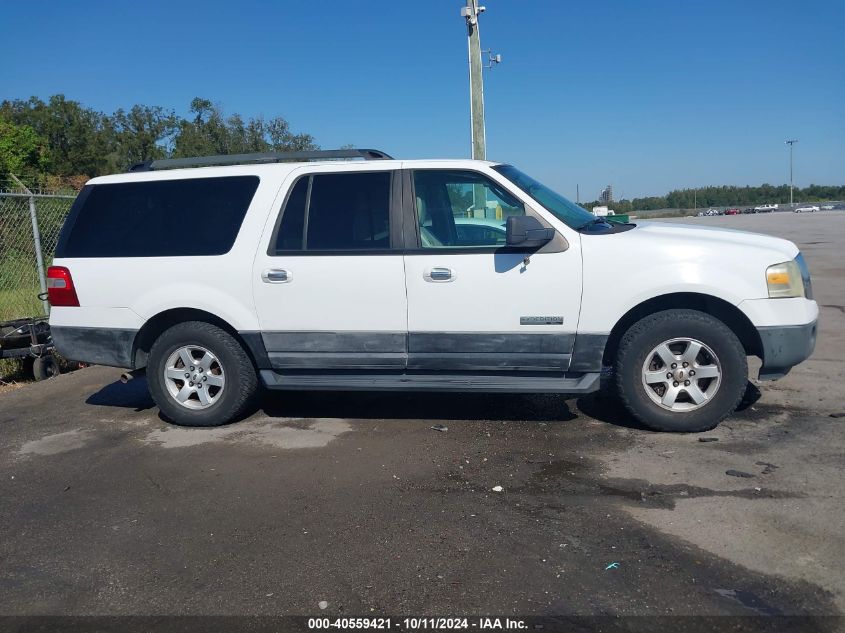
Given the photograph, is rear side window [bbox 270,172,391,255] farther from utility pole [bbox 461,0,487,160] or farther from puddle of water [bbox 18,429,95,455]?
utility pole [bbox 461,0,487,160]

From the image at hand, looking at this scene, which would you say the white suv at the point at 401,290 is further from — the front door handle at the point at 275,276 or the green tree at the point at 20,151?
the green tree at the point at 20,151

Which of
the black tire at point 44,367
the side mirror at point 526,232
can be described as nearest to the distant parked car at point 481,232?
the side mirror at point 526,232

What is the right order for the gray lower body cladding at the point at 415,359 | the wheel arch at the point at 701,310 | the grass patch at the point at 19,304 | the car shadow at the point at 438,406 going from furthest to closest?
the grass patch at the point at 19,304 < the car shadow at the point at 438,406 < the gray lower body cladding at the point at 415,359 < the wheel arch at the point at 701,310

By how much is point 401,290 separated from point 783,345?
106 inches

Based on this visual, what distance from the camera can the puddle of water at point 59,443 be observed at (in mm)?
5613

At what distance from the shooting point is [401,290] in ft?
17.6

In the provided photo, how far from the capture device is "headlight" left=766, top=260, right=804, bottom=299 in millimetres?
4996

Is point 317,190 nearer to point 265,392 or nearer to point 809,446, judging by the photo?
point 265,392

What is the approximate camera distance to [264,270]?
555 cm

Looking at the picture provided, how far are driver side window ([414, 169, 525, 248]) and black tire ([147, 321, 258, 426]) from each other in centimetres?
174

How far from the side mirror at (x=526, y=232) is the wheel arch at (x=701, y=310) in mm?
803

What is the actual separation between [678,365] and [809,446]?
97 centimetres

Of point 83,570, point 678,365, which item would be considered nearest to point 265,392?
point 83,570

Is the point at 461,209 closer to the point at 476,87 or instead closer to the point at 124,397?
the point at 124,397
